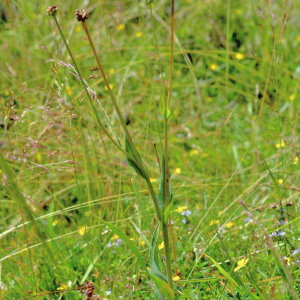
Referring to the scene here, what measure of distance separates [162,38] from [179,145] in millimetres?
1374

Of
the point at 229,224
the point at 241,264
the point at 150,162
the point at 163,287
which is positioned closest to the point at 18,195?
the point at 163,287

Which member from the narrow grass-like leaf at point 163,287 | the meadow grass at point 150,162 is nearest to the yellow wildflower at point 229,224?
the meadow grass at point 150,162

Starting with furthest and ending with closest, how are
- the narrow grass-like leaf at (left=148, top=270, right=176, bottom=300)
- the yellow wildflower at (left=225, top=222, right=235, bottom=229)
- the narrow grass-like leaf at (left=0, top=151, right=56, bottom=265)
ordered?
the yellow wildflower at (left=225, top=222, right=235, bottom=229) → the narrow grass-like leaf at (left=0, top=151, right=56, bottom=265) → the narrow grass-like leaf at (left=148, top=270, right=176, bottom=300)

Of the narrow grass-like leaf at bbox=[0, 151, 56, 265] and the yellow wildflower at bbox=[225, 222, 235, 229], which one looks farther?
the yellow wildflower at bbox=[225, 222, 235, 229]

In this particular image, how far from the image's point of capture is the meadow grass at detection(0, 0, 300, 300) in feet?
2.98

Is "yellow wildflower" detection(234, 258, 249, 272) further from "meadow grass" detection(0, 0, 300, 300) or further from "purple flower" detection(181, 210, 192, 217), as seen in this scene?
"purple flower" detection(181, 210, 192, 217)

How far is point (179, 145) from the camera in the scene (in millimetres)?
2295

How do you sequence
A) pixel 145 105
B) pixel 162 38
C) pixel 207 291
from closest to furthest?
pixel 207 291
pixel 145 105
pixel 162 38

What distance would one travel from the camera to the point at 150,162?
2080 millimetres

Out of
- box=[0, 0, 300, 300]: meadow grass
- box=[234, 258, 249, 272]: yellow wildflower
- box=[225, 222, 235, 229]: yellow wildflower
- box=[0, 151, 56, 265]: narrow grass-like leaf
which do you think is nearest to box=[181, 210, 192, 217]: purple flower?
box=[0, 0, 300, 300]: meadow grass

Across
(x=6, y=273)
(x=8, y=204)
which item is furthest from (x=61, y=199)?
(x=6, y=273)

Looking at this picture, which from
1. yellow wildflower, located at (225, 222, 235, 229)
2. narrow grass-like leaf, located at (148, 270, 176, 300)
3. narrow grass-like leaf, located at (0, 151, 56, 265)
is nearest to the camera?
narrow grass-like leaf, located at (148, 270, 176, 300)

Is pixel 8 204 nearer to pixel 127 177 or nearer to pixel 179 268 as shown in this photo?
pixel 127 177

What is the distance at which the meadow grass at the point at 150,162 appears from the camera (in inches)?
35.8
